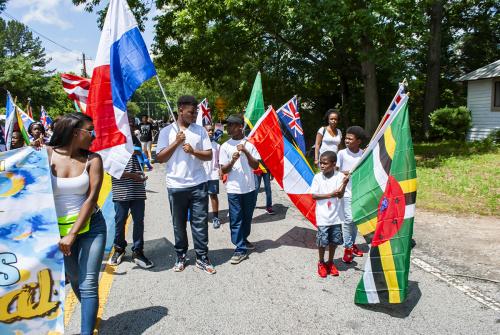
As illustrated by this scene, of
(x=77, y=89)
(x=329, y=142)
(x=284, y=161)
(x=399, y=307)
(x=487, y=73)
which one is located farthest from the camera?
(x=487, y=73)

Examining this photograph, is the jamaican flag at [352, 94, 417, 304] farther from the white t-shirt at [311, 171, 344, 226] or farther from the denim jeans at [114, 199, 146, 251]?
the denim jeans at [114, 199, 146, 251]

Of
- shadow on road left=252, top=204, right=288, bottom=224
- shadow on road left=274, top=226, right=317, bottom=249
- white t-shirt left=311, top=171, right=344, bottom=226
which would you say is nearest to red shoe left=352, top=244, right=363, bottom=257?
shadow on road left=274, top=226, right=317, bottom=249

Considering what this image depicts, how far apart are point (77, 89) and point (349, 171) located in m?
4.26

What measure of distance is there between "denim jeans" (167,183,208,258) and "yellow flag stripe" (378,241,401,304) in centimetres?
196

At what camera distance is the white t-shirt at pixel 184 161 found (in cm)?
478

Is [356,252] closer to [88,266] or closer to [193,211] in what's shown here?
[193,211]

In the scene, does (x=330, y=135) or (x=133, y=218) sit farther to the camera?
(x=330, y=135)

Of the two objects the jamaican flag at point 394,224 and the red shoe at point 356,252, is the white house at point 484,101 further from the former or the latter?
the jamaican flag at point 394,224

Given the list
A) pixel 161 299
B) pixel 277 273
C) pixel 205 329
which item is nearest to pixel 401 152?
pixel 277 273

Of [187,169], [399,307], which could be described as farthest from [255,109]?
[399,307]

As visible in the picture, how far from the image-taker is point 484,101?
1962 cm

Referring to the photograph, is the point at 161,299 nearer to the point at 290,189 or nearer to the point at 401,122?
the point at 290,189

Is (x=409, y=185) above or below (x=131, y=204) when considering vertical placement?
above

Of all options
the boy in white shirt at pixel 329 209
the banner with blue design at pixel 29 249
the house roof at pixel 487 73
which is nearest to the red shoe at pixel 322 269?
the boy in white shirt at pixel 329 209
